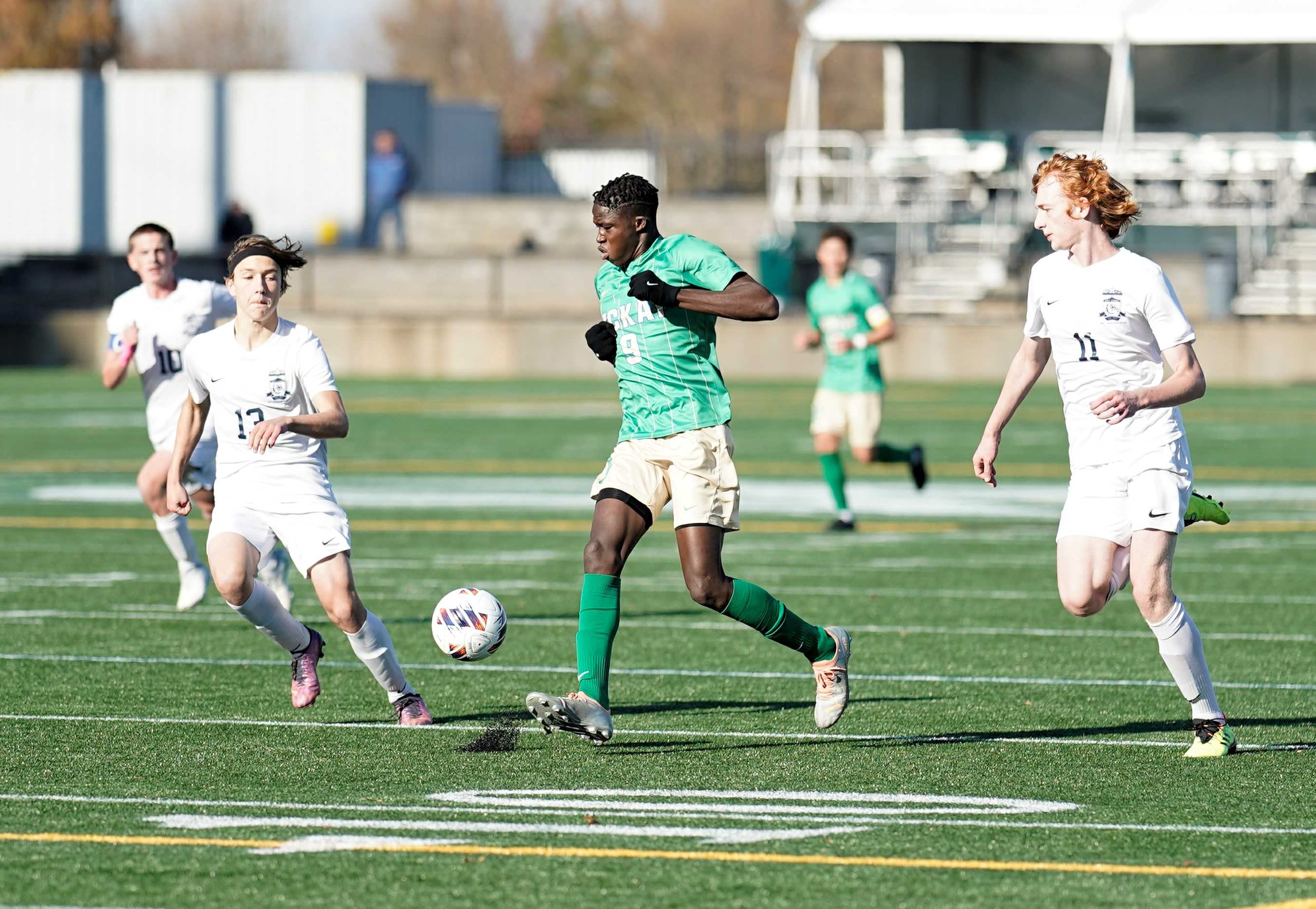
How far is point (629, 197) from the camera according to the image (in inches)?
337

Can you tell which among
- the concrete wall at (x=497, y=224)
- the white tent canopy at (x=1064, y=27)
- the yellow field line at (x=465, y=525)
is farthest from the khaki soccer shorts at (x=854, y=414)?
the concrete wall at (x=497, y=224)

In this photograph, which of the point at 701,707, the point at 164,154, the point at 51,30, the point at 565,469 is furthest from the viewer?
the point at 51,30

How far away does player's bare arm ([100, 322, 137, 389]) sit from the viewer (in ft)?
40.8

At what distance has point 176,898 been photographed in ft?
20.1

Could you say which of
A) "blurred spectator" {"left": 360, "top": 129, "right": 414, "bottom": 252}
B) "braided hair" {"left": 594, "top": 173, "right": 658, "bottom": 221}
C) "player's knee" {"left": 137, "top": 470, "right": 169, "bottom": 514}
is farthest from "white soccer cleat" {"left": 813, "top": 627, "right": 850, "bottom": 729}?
"blurred spectator" {"left": 360, "top": 129, "right": 414, "bottom": 252}

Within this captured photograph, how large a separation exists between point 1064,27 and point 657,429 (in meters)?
33.4

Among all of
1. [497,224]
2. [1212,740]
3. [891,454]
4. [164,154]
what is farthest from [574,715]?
[164,154]

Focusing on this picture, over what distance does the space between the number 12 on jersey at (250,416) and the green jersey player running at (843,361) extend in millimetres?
8190

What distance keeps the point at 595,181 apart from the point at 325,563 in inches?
1765

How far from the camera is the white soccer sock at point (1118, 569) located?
8.19 meters

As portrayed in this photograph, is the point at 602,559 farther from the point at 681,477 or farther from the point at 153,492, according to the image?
the point at 153,492

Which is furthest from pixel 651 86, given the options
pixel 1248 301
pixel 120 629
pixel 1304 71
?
pixel 120 629

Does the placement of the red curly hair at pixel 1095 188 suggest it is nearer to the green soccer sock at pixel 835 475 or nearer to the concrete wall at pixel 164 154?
the green soccer sock at pixel 835 475

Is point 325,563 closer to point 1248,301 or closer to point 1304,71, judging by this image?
point 1248,301
